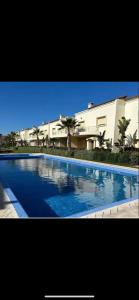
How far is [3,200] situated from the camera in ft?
14.2

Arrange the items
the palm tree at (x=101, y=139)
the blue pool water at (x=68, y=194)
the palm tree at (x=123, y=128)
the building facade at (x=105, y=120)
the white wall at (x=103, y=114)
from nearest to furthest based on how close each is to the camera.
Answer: the blue pool water at (x=68, y=194) → the palm tree at (x=123, y=128) → the building facade at (x=105, y=120) → the white wall at (x=103, y=114) → the palm tree at (x=101, y=139)

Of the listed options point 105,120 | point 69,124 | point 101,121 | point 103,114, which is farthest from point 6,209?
point 69,124

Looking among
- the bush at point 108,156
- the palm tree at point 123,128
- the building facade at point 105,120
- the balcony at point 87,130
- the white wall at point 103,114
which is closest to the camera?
the bush at point 108,156

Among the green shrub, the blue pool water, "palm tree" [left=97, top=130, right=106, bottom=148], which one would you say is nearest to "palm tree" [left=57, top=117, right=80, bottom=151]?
"palm tree" [left=97, top=130, right=106, bottom=148]

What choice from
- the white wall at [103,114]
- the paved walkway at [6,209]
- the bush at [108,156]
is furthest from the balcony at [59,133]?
the paved walkway at [6,209]

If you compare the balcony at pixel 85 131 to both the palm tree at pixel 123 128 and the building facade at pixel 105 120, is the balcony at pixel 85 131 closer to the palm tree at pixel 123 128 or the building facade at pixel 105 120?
the building facade at pixel 105 120

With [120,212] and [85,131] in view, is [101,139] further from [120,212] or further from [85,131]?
[120,212]

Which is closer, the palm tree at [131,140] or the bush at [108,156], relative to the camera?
the bush at [108,156]

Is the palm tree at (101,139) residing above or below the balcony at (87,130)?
below

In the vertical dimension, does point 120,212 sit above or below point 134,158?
below
